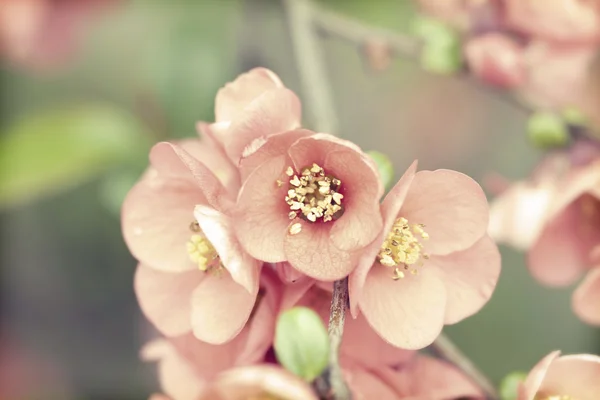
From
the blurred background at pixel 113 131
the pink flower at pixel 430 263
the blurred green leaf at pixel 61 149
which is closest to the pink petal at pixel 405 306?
the pink flower at pixel 430 263

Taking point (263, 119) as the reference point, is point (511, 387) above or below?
below

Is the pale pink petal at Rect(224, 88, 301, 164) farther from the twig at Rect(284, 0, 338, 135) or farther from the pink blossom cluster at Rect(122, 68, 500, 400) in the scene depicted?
the twig at Rect(284, 0, 338, 135)

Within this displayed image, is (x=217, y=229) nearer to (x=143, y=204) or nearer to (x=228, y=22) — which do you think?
(x=143, y=204)

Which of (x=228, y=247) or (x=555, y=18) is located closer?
(x=228, y=247)

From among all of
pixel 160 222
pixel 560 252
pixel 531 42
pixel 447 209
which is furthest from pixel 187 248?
pixel 531 42

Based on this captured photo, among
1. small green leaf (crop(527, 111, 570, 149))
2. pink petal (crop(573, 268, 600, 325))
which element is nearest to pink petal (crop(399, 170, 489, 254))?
pink petal (crop(573, 268, 600, 325))

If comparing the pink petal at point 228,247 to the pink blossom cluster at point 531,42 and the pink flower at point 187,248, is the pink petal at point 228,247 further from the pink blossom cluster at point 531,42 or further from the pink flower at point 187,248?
the pink blossom cluster at point 531,42

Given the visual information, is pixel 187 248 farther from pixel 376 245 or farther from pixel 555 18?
pixel 555 18
